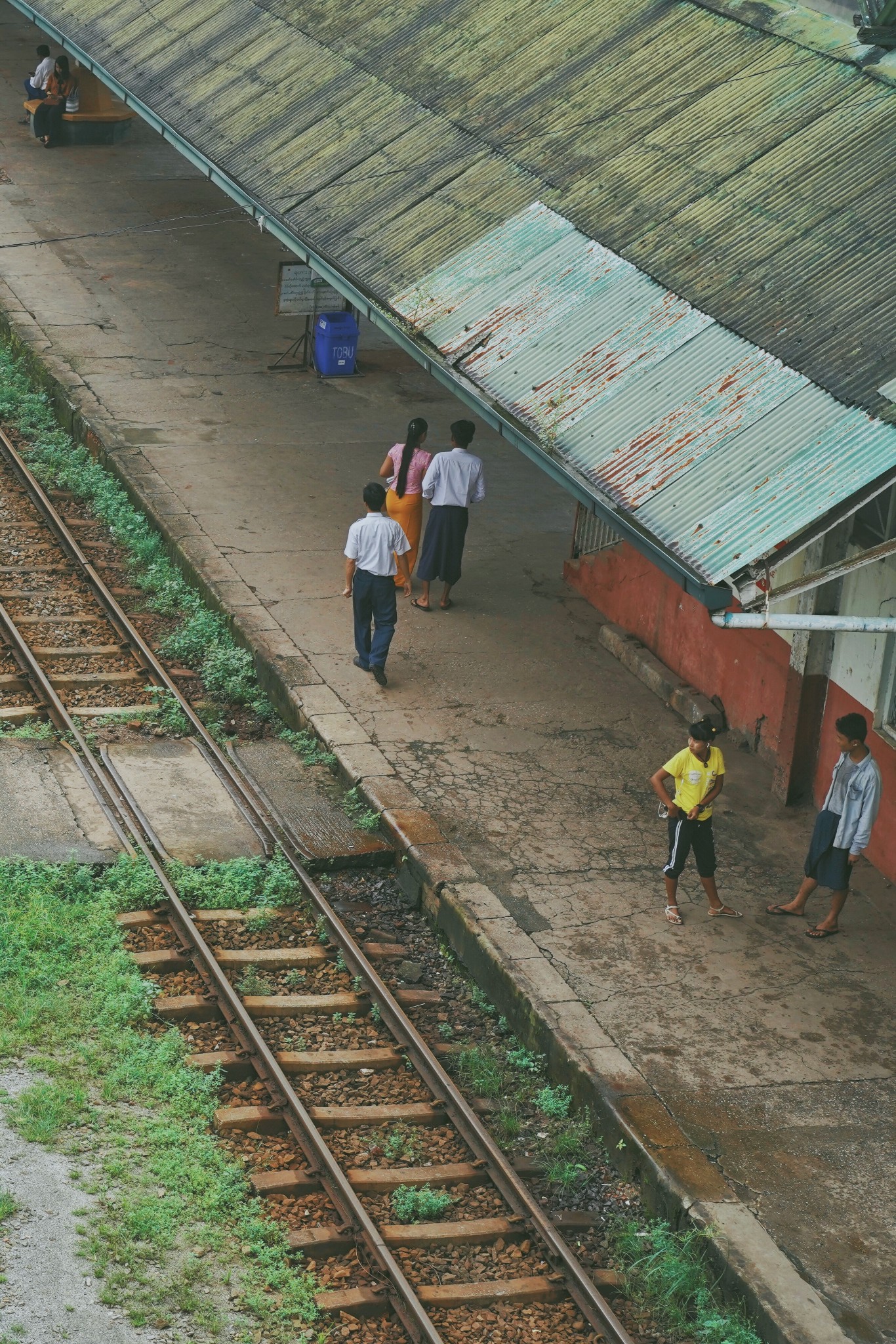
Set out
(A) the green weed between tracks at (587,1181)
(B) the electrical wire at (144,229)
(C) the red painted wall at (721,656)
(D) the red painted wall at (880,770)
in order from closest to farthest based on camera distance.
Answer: (A) the green weed between tracks at (587,1181) → (D) the red painted wall at (880,770) → (C) the red painted wall at (721,656) → (B) the electrical wire at (144,229)

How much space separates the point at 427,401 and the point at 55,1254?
12.8 meters

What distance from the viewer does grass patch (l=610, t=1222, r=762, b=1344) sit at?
762 cm

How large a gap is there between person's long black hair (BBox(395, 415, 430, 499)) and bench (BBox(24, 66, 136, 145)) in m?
16.5

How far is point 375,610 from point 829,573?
15.4 ft

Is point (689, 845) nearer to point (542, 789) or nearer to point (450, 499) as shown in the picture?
point (542, 789)

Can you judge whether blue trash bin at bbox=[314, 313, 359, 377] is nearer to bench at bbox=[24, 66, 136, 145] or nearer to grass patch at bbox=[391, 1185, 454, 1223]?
bench at bbox=[24, 66, 136, 145]

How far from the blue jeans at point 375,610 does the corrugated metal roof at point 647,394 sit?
1833 mm

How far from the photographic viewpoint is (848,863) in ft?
33.4

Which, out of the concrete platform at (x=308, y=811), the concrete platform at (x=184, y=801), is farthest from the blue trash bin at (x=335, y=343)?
the concrete platform at (x=184, y=801)

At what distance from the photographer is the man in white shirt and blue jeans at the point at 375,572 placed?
12.6 m

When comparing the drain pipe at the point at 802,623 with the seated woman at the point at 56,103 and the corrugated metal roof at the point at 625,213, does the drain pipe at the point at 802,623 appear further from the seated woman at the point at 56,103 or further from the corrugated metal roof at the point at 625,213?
the seated woman at the point at 56,103

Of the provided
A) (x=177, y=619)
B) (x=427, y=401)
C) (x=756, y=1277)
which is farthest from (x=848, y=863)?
(x=427, y=401)

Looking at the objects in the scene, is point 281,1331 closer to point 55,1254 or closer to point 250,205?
point 55,1254

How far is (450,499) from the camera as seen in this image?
1400 centimetres
